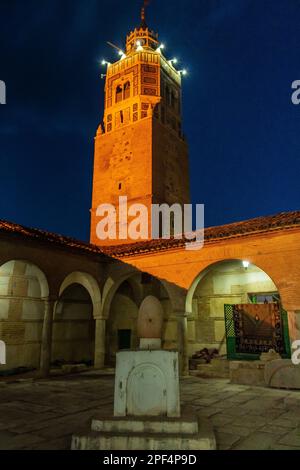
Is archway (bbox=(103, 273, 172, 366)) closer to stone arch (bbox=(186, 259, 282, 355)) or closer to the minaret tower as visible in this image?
stone arch (bbox=(186, 259, 282, 355))

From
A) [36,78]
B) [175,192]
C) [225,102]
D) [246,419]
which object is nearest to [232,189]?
[225,102]

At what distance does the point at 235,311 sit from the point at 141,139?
13275 millimetres

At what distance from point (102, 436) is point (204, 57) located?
6778 centimetres

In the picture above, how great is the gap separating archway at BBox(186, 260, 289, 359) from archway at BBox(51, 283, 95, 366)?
15.9ft

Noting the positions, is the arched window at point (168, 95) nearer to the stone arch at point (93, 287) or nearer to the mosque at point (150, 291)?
the mosque at point (150, 291)

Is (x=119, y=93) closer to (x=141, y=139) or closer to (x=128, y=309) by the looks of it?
(x=141, y=139)

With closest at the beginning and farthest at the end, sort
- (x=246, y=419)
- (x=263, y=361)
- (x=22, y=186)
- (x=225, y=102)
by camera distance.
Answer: (x=246, y=419) < (x=263, y=361) < (x=225, y=102) < (x=22, y=186)

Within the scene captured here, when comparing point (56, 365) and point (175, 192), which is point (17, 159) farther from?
point (56, 365)

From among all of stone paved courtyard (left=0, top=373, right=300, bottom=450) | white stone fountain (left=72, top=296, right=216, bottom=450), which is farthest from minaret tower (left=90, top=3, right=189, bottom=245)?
white stone fountain (left=72, top=296, right=216, bottom=450)

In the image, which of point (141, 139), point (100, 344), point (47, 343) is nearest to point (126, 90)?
point (141, 139)

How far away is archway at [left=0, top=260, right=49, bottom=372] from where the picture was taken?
12203 mm

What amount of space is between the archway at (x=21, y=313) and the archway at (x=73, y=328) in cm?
90

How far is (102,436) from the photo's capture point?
418 centimetres

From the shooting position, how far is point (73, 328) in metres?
14.8
